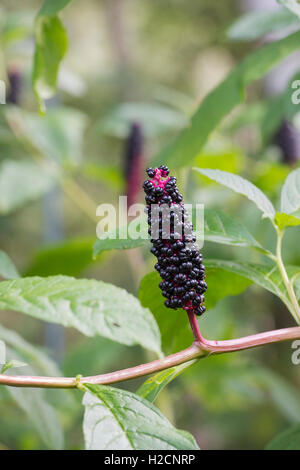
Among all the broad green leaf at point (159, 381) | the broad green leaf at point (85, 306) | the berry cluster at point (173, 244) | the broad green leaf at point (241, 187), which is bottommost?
the broad green leaf at point (159, 381)

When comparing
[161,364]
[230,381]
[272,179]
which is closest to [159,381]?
[161,364]

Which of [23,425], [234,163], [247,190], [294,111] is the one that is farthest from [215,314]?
[247,190]

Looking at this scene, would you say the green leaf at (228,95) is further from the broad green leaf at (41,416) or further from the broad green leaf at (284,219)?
the broad green leaf at (41,416)

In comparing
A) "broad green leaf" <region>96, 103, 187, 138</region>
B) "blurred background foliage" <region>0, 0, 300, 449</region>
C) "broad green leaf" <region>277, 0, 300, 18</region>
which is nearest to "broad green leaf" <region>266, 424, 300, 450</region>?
"blurred background foliage" <region>0, 0, 300, 449</region>

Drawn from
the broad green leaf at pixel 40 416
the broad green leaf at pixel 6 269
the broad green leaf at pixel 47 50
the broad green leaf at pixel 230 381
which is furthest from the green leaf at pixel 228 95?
the broad green leaf at pixel 230 381

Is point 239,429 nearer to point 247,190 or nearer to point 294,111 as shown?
point 294,111

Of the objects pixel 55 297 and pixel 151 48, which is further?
pixel 151 48
